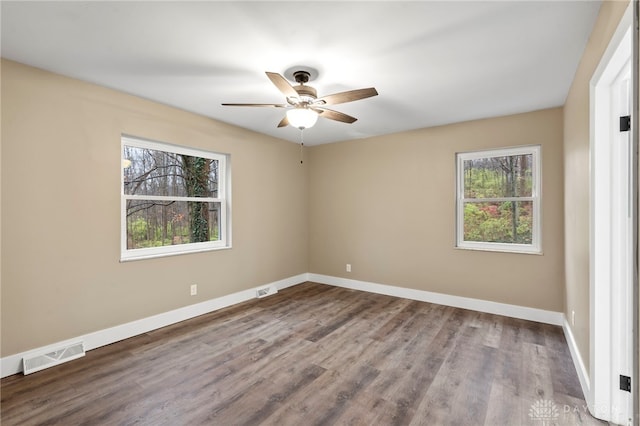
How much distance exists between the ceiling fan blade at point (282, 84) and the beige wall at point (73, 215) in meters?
1.82

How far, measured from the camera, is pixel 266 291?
15.0 feet

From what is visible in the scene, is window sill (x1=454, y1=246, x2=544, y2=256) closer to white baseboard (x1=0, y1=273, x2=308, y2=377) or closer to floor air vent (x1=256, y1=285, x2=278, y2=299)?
floor air vent (x1=256, y1=285, x2=278, y2=299)

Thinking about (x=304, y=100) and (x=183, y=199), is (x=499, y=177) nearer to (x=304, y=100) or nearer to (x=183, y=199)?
(x=304, y=100)

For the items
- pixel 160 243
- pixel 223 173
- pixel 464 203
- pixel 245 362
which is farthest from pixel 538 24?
pixel 160 243

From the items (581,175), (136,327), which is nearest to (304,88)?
(581,175)

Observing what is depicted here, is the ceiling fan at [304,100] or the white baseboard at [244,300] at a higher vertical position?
the ceiling fan at [304,100]

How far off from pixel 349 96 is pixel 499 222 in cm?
276

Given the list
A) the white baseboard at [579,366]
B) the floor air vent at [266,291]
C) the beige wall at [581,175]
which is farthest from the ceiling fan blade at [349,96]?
the floor air vent at [266,291]

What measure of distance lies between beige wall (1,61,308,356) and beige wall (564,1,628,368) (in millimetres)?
3737

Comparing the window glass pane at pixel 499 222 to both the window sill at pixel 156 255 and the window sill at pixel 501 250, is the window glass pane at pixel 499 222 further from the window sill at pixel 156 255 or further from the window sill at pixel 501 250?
the window sill at pixel 156 255

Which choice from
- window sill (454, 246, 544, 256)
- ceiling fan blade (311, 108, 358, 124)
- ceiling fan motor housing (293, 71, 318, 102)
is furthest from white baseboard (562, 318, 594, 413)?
ceiling fan motor housing (293, 71, 318, 102)

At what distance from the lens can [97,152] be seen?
2881mm

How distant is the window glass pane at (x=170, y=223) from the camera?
3.30 meters

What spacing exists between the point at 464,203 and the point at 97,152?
434 centimetres
